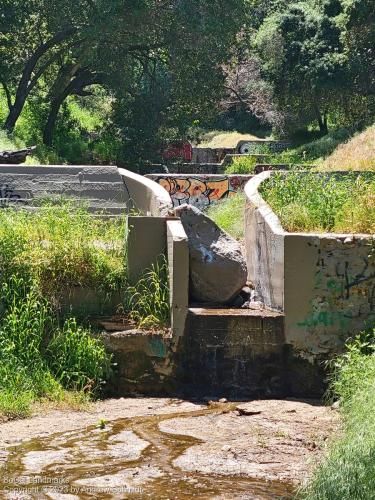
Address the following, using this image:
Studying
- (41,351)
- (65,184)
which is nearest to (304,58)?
(65,184)

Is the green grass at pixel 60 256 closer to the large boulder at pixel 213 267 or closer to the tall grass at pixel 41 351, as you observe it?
the tall grass at pixel 41 351

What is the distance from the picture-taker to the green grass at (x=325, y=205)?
474 inches

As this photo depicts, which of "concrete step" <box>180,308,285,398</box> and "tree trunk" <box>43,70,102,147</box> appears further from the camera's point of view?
"tree trunk" <box>43,70,102,147</box>

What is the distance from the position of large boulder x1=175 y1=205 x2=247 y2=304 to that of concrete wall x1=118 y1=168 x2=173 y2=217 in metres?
1.19

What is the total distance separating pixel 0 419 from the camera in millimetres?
10289

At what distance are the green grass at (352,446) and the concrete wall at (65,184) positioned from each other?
21.2ft

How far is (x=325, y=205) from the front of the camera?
12789mm

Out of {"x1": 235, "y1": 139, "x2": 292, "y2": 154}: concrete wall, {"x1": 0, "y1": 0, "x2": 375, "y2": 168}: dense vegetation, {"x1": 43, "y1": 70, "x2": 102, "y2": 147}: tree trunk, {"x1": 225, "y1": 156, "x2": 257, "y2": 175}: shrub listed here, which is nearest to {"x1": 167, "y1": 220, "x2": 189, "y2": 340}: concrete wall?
{"x1": 0, "y1": 0, "x2": 375, "y2": 168}: dense vegetation

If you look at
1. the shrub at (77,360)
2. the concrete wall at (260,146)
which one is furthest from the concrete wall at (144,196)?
the concrete wall at (260,146)

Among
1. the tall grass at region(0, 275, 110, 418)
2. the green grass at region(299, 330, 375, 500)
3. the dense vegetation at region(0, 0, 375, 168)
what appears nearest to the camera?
the green grass at region(299, 330, 375, 500)

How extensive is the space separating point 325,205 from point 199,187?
1472 cm

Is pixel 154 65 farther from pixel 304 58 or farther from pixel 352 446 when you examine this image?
pixel 352 446

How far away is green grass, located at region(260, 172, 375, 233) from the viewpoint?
1204cm

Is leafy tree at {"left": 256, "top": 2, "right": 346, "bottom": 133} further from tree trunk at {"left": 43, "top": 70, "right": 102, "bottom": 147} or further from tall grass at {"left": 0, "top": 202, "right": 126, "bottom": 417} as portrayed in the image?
tall grass at {"left": 0, "top": 202, "right": 126, "bottom": 417}
